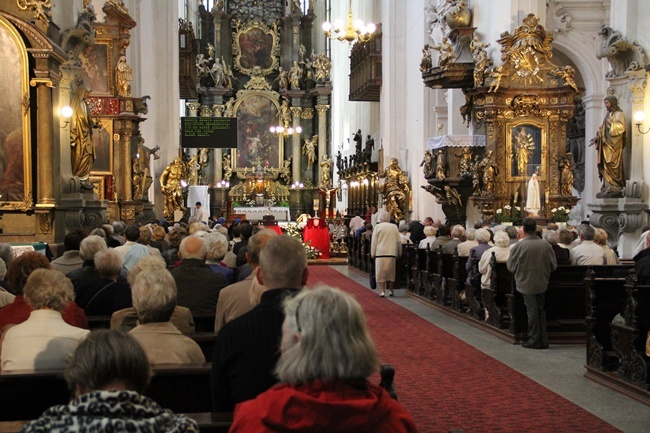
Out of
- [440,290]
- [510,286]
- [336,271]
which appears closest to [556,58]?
[336,271]

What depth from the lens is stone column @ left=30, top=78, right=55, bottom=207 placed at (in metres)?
12.1

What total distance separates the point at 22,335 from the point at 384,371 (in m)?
1.97

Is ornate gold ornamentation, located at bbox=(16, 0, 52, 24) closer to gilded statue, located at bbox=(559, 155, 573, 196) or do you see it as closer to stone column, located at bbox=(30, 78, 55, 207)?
stone column, located at bbox=(30, 78, 55, 207)

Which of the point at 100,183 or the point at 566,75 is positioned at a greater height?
the point at 566,75

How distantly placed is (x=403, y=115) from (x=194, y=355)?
84.8 ft

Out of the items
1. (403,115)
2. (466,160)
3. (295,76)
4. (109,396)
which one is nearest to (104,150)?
(466,160)

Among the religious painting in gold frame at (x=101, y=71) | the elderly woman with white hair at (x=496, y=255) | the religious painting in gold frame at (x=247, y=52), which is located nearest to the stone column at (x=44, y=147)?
the elderly woman with white hair at (x=496, y=255)

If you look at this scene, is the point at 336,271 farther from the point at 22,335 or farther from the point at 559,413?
the point at 22,335

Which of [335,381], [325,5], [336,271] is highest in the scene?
[325,5]

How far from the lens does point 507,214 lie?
57.4 ft

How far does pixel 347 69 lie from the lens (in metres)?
42.2

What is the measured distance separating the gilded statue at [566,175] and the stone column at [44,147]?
10.6m

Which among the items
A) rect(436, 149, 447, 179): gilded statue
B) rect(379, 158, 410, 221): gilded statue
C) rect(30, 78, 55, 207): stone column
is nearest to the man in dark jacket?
rect(30, 78, 55, 207): stone column

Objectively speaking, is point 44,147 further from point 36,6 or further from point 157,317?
point 157,317
